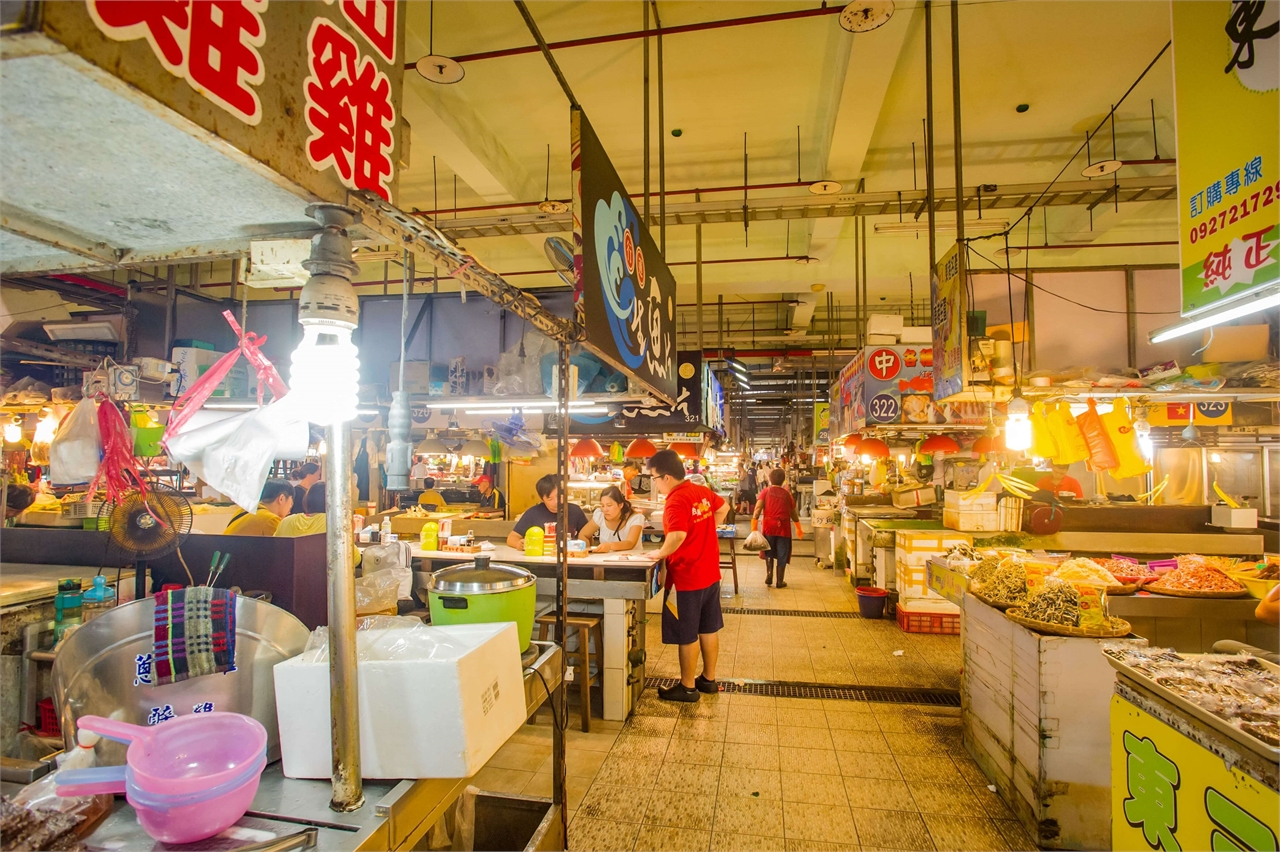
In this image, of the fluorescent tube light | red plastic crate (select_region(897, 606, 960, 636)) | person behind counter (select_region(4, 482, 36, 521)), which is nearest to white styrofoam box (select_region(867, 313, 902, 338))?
red plastic crate (select_region(897, 606, 960, 636))

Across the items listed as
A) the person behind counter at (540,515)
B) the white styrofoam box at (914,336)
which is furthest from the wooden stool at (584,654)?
the white styrofoam box at (914,336)

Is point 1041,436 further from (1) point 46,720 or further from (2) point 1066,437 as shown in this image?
(1) point 46,720

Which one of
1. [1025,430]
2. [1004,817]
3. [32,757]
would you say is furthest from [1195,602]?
[32,757]

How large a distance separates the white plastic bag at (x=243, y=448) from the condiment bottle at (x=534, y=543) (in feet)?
13.5

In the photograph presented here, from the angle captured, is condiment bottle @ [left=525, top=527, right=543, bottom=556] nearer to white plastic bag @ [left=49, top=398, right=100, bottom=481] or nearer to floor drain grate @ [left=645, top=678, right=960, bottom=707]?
floor drain grate @ [left=645, top=678, right=960, bottom=707]

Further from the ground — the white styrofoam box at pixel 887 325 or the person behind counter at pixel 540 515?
the white styrofoam box at pixel 887 325

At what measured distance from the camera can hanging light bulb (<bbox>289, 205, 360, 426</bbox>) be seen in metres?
1.40

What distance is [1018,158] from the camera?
718 centimetres

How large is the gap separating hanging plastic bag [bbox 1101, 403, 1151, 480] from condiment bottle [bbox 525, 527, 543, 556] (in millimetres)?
5073

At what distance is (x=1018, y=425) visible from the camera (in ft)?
16.3

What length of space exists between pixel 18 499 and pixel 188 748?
7.98 meters

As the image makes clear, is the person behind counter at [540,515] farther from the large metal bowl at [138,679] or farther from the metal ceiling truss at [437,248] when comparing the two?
the large metal bowl at [138,679]

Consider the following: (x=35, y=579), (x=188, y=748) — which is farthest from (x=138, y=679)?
(x=35, y=579)

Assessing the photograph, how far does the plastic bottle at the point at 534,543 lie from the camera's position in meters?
5.62
